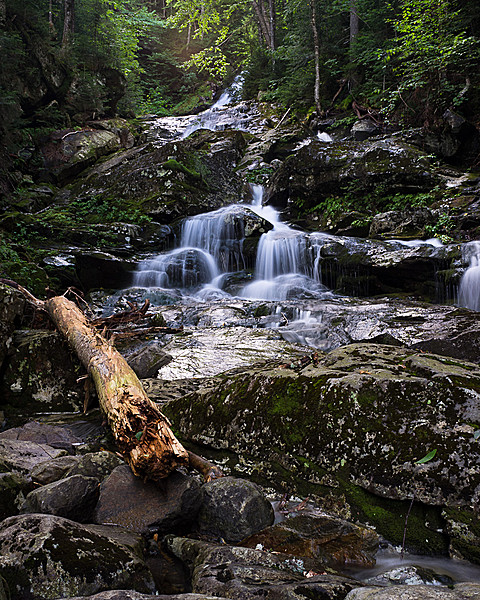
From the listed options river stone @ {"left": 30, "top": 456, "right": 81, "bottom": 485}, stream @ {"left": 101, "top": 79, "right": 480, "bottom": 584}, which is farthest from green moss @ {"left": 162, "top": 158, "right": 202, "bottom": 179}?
river stone @ {"left": 30, "top": 456, "right": 81, "bottom": 485}

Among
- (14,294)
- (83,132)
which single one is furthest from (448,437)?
(83,132)

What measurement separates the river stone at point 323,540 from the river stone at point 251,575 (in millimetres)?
99

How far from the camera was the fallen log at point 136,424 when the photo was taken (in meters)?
2.33

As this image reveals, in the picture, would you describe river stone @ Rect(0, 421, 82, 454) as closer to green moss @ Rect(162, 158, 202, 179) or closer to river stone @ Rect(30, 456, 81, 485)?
river stone @ Rect(30, 456, 81, 485)

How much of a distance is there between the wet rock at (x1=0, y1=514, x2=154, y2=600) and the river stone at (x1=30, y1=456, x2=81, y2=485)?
0.81 metres

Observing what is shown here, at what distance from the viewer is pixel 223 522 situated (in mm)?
2176

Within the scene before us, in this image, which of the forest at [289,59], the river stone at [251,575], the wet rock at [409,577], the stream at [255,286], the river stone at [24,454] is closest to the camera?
the river stone at [251,575]

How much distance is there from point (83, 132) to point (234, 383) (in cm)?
1891

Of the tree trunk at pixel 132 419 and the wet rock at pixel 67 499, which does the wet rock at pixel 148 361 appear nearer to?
the tree trunk at pixel 132 419

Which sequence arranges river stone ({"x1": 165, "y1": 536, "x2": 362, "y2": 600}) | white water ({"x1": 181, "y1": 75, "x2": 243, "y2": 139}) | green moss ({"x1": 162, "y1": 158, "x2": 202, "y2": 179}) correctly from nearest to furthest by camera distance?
river stone ({"x1": 165, "y1": 536, "x2": 362, "y2": 600})
green moss ({"x1": 162, "y1": 158, "x2": 202, "y2": 179})
white water ({"x1": 181, "y1": 75, "x2": 243, "y2": 139})

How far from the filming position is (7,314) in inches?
187

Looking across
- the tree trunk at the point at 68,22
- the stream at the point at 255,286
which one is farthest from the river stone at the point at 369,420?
the tree trunk at the point at 68,22

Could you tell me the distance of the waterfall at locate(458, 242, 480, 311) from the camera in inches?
324

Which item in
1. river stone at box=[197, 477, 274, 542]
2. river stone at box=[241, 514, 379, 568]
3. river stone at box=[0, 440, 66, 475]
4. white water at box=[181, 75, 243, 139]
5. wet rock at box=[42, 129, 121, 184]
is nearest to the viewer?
river stone at box=[241, 514, 379, 568]
